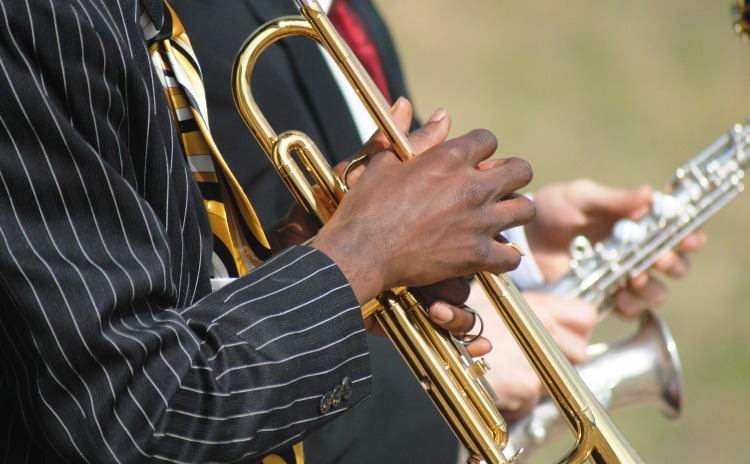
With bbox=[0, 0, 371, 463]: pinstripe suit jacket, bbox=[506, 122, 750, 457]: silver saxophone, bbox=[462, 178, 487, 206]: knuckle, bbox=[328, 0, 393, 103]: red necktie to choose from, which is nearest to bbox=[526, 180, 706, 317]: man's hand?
bbox=[506, 122, 750, 457]: silver saxophone

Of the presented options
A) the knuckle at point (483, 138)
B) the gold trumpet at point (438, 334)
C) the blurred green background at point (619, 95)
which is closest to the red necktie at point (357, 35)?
the gold trumpet at point (438, 334)

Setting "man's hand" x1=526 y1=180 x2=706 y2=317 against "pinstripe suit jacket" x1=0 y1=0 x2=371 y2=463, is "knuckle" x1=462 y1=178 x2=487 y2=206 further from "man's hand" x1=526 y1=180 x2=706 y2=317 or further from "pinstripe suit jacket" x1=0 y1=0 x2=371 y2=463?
"man's hand" x1=526 y1=180 x2=706 y2=317

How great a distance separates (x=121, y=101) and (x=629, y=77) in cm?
511

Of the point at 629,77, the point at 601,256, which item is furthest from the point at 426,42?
the point at 601,256

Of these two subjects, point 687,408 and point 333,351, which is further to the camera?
point 687,408

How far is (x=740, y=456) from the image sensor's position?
12.1 ft

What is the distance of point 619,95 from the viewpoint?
5582mm

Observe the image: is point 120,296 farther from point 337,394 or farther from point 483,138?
point 483,138

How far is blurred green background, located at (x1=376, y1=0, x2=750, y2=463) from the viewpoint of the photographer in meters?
4.41

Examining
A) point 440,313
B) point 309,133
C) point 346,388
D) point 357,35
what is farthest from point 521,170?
point 357,35

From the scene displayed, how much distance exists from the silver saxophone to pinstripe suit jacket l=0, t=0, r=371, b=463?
1026mm

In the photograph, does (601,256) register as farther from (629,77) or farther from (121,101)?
(629,77)

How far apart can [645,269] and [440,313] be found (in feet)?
3.45

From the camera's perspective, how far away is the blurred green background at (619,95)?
4406mm
